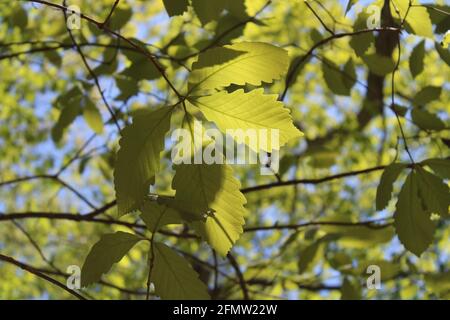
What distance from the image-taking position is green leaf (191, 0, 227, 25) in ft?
4.47

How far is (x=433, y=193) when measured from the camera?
1395 mm

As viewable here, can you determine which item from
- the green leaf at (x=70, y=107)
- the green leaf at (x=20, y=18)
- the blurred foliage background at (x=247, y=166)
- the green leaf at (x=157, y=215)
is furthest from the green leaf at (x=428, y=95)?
the green leaf at (x=20, y=18)

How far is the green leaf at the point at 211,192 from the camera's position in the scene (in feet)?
3.68

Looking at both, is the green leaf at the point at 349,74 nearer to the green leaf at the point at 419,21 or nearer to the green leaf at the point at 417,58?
the green leaf at the point at 417,58

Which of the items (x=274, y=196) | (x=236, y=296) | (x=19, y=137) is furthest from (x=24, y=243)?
(x=236, y=296)

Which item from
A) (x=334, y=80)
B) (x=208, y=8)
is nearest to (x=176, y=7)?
(x=208, y=8)

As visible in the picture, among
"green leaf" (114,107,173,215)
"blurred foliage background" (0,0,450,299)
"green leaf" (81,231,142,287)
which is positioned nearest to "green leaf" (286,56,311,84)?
"blurred foliage background" (0,0,450,299)

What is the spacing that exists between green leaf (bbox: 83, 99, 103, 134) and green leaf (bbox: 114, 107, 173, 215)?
49.5 inches

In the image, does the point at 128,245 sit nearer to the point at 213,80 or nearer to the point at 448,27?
the point at 213,80

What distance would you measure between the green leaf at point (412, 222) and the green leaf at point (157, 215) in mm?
557

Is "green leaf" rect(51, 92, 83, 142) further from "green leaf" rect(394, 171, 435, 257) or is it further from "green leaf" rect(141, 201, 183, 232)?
"green leaf" rect(394, 171, 435, 257)

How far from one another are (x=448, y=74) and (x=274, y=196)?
212cm

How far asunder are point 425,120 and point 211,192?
961 mm

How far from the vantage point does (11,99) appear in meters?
5.64
